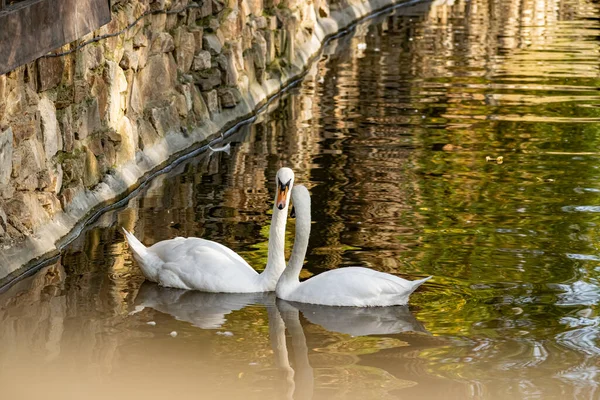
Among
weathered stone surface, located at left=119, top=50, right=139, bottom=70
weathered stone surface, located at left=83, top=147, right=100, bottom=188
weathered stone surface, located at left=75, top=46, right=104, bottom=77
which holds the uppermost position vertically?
weathered stone surface, located at left=75, top=46, right=104, bottom=77

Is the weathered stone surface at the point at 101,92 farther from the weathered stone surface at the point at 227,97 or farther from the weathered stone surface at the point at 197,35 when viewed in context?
the weathered stone surface at the point at 227,97

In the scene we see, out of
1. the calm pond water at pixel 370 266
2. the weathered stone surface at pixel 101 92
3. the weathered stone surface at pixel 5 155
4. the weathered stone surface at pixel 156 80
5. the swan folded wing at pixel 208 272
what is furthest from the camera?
the weathered stone surface at pixel 156 80

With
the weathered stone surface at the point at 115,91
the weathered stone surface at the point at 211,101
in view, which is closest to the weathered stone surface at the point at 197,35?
the weathered stone surface at the point at 211,101

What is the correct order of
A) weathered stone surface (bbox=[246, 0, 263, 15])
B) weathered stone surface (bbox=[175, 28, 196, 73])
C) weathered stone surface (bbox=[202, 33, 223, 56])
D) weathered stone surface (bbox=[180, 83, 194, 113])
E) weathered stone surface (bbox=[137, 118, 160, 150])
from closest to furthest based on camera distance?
weathered stone surface (bbox=[137, 118, 160, 150]) < weathered stone surface (bbox=[180, 83, 194, 113]) < weathered stone surface (bbox=[175, 28, 196, 73]) < weathered stone surface (bbox=[202, 33, 223, 56]) < weathered stone surface (bbox=[246, 0, 263, 15])

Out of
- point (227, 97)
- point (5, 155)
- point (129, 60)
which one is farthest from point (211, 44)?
point (5, 155)

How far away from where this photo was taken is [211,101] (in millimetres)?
13477

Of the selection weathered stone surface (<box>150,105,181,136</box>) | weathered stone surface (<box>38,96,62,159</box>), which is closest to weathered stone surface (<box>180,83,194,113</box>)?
weathered stone surface (<box>150,105,181,136</box>)

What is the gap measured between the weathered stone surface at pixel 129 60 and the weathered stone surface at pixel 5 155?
9.48 feet

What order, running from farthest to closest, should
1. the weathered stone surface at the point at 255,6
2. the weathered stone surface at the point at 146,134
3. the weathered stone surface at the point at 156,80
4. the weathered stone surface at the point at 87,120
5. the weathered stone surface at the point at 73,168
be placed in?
1. the weathered stone surface at the point at 255,6
2. the weathered stone surface at the point at 156,80
3. the weathered stone surface at the point at 146,134
4. the weathered stone surface at the point at 87,120
5. the weathered stone surface at the point at 73,168

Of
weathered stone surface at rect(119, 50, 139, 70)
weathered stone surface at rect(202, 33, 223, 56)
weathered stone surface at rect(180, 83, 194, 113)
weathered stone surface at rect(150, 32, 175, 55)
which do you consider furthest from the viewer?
weathered stone surface at rect(202, 33, 223, 56)

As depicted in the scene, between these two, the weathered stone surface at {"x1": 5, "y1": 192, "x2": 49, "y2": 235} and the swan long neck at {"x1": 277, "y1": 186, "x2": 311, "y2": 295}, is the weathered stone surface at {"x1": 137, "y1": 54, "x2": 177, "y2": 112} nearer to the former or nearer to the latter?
the weathered stone surface at {"x1": 5, "y1": 192, "x2": 49, "y2": 235}

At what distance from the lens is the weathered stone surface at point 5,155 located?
325 inches

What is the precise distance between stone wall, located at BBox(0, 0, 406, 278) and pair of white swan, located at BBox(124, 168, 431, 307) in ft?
2.97

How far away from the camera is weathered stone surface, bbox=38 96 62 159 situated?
362 inches
